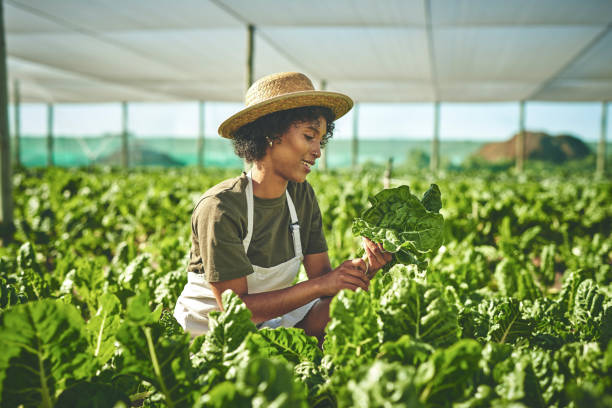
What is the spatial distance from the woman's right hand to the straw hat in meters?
0.76

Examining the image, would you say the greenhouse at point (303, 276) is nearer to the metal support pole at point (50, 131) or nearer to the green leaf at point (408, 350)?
the green leaf at point (408, 350)

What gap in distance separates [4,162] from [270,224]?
458 centimetres

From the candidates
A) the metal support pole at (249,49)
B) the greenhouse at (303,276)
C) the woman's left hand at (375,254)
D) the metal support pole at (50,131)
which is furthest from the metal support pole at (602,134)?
the metal support pole at (50,131)

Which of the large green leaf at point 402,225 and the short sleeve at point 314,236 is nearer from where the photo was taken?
the large green leaf at point 402,225

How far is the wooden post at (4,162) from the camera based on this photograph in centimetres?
525

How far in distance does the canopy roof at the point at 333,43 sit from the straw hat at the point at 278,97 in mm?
5612

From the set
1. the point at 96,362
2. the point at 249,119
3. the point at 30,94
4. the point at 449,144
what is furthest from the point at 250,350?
the point at 449,144

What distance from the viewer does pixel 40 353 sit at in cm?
123

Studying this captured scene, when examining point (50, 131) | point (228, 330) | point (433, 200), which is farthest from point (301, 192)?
point (50, 131)

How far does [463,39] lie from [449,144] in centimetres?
2369

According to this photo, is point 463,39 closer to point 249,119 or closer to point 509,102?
point 249,119

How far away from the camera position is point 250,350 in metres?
1.39

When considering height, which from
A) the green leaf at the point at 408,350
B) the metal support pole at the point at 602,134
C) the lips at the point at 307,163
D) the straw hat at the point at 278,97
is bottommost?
the green leaf at the point at 408,350

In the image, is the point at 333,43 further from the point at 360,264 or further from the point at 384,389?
the point at 384,389
